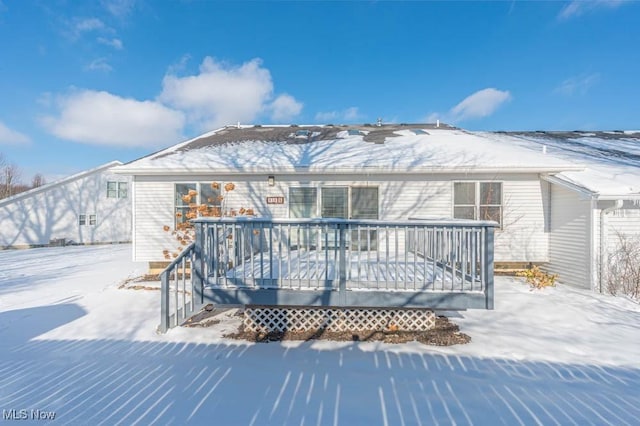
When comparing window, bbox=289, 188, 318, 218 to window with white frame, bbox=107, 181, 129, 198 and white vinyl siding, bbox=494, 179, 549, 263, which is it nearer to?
white vinyl siding, bbox=494, 179, 549, 263

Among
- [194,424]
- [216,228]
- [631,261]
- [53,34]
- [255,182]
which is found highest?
[53,34]

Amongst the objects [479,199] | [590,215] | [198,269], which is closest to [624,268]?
[590,215]

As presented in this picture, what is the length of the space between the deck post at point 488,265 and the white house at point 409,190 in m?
3.52

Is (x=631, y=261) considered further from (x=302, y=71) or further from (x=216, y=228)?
(x=302, y=71)

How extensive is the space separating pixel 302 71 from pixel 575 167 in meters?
12.3

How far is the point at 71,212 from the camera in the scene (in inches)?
628

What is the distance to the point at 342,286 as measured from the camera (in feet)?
12.0

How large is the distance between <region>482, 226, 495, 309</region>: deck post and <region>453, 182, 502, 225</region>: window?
399 cm

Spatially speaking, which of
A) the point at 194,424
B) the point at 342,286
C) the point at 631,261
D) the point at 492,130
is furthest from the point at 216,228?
the point at 492,130

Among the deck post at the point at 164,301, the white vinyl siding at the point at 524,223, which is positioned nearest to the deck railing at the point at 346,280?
the deck post at the point at 164,301

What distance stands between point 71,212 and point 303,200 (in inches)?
620

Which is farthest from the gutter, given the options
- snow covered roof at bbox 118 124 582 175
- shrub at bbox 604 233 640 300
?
shrub at bbox 604 233 640 300

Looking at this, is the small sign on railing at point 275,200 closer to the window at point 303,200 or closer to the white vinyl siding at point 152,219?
the window at point 303,200

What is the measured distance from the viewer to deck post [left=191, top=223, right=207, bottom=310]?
3727 mm
